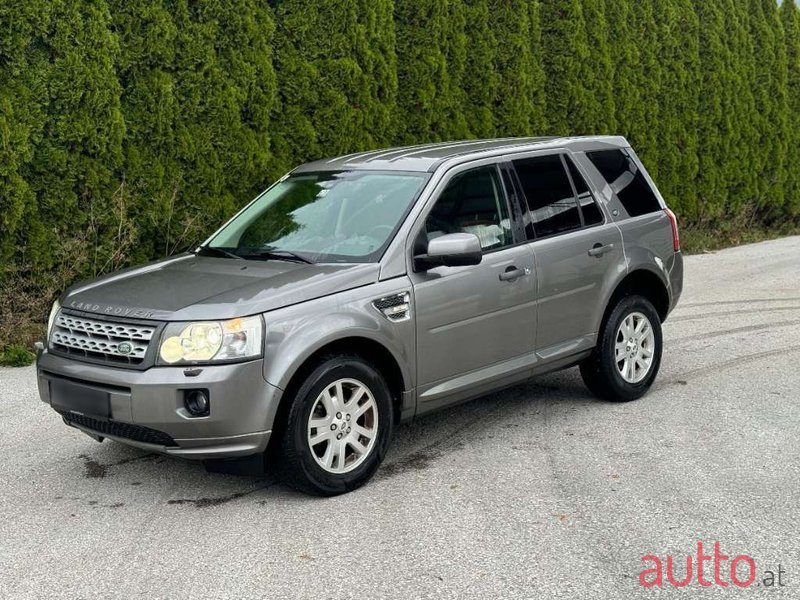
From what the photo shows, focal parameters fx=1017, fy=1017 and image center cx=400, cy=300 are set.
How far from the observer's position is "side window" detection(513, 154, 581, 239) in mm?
6379

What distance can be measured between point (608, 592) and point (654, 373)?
331 centimetres

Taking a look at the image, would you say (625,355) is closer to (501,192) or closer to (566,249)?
(566,249)

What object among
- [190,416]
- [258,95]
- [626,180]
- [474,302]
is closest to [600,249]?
[626,180]

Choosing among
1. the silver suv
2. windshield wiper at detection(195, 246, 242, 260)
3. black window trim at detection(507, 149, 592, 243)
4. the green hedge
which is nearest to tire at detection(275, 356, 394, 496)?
the silver suv

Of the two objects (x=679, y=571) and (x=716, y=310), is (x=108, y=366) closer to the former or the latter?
(x=679, y=571)

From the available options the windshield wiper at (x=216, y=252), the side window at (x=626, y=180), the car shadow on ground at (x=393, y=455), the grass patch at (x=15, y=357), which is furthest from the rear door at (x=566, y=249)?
the grass patch at (x=15, y=357)

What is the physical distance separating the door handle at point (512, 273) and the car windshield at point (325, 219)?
0.71 m

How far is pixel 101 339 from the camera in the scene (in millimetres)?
5125

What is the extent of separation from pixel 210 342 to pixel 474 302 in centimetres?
165

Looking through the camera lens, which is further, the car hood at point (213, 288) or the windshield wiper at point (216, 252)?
the windshield wiper at point (216, 252)

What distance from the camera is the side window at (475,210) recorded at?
231 inches

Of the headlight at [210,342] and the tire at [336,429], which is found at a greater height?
the headlight at [210,342]

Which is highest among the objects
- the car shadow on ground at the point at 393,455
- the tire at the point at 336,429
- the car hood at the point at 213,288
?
the car hood at the point at 213,288

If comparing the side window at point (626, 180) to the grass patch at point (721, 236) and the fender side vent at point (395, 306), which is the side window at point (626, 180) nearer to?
the fender side vent at point (395, 306)
